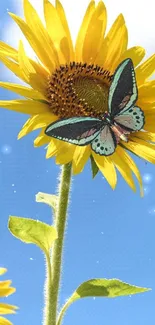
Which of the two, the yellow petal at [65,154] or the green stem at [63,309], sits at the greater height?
the yellow petal at [65,154]

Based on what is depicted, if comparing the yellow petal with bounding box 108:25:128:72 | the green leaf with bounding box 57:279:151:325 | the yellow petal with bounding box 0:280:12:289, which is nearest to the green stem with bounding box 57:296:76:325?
the green leaf with bounding box 57:279:151:325

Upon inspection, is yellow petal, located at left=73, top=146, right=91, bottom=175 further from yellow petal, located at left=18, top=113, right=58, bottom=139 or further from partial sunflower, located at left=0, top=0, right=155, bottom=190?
yellow petal, located at left=18, top=113, right=58, bottom=139

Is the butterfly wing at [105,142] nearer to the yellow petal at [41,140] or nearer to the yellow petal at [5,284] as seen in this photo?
the yellow petal at [41,140]

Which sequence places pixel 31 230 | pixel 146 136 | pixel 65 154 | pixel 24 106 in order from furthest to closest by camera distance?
pixel 146 136 → pixel 24 106 → pixel 65 154 → pixel 31 230

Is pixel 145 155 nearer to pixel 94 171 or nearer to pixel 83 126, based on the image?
pixel 94 171

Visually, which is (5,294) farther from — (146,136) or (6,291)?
(146,136)

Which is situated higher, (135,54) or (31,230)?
(135,54)

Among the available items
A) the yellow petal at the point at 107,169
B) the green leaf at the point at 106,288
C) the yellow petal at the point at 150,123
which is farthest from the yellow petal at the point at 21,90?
the green leaf at the point at 106,288

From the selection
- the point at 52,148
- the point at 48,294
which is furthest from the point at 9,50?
the point at 48,294
